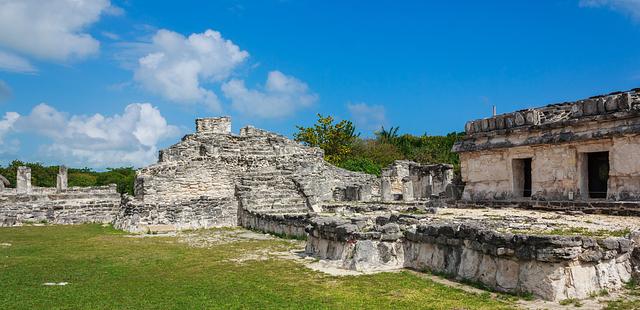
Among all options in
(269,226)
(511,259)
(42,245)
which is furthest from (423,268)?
(42,245)

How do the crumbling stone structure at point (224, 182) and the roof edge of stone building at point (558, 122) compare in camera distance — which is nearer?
the roof edge of stone building at point (558, 122)

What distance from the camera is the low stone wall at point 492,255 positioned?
625 cm

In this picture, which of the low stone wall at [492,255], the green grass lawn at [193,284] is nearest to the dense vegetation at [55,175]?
the green grass lawn at [193,284]

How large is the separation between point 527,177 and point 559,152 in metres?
1.51

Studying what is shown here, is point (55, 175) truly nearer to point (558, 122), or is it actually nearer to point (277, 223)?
point (277, 223)

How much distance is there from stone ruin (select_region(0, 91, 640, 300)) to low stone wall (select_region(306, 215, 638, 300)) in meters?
0.02

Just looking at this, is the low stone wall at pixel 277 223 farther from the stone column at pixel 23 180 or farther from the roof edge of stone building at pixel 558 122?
the stone column at pixel 23 180

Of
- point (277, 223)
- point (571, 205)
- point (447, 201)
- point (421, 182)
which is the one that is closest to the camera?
point (571, 205)

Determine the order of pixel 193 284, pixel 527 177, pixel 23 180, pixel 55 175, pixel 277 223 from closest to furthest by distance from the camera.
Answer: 1. pixel 193 284
2. pixel 527 177
3. pixel 277 223
4. pixel 23 180
5. pixel 55 175

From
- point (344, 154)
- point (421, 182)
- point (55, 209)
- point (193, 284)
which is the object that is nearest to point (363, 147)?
point (344, 154)

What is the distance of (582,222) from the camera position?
888cm

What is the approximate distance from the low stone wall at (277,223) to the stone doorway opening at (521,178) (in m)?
4.96

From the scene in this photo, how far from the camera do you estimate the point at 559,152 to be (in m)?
11.8

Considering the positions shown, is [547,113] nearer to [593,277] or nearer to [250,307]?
[593,277]
